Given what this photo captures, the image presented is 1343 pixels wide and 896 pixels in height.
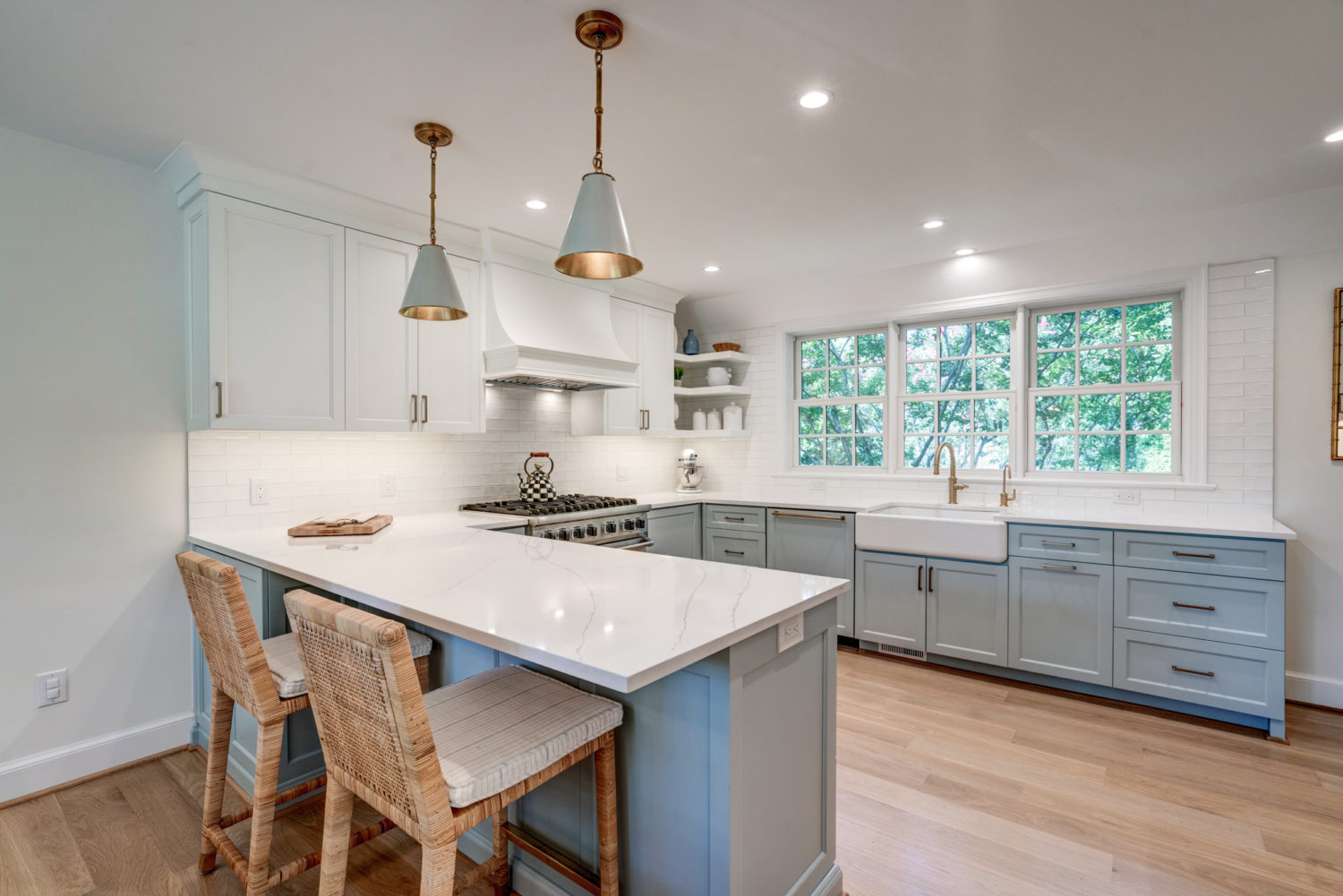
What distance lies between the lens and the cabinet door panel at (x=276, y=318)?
8.36 feet

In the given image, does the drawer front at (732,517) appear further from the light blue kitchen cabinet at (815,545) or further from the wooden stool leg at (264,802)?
the wooden stool leg at (264,802)

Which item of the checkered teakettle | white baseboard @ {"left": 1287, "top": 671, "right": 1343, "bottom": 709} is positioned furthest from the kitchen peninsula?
white baseboard @ {"left": 1287, "top": 671, "right": 1343, "bottom": 709}

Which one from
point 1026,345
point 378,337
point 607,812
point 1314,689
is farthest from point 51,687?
point 1314,689

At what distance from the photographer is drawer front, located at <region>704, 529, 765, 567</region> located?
4297 mm

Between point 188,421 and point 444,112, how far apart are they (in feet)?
5.64

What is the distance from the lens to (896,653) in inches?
150

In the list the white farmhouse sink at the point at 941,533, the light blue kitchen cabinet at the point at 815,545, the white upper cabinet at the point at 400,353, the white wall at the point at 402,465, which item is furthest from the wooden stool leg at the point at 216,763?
the white farmhouse sink at the point at 941,533

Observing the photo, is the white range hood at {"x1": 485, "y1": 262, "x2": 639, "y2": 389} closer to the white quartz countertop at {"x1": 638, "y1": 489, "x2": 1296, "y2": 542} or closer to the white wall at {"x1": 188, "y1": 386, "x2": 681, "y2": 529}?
the white wall at {"x1": 188, "y1": 386, "x2": 681, "y2": 529}

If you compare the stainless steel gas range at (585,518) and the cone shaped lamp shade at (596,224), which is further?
the stainless steel gas range at (585,518)

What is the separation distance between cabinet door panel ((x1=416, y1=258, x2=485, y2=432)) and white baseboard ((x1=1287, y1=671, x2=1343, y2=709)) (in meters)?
4.30

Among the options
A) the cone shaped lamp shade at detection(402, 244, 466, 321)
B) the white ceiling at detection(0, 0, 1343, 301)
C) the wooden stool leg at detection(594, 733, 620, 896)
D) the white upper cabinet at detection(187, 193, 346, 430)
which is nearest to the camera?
the wooden stool leg at detection(594, 733, 620, 896)

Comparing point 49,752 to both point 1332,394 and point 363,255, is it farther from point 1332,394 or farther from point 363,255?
point 1332,394

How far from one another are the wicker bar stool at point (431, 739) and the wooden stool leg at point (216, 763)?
760 mm

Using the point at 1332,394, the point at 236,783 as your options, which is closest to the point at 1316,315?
the point at 1332,394
